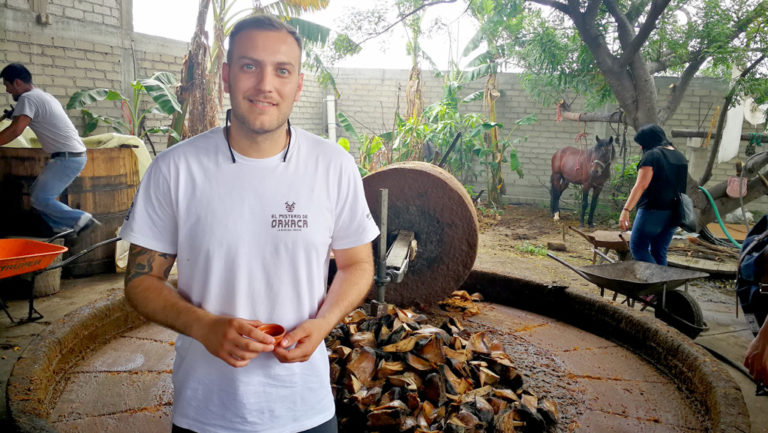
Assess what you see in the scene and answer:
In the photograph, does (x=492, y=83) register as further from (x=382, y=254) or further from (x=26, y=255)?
(x=26, y=255)

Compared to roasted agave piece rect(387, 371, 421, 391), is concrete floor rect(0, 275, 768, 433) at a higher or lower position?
lower

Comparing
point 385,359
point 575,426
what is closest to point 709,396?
point 575,426

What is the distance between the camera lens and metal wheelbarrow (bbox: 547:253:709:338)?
3.63 metres

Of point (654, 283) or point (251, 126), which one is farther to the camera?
point (654, 283)

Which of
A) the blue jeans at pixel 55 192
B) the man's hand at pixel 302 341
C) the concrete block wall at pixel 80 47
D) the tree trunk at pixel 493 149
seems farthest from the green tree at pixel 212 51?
the man's hand at pixel 302 341

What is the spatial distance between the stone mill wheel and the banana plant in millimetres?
4642

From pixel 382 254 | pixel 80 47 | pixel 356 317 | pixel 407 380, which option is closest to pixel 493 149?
pixel 80 47

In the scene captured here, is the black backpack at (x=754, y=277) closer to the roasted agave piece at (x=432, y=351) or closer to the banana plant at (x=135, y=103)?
the roasted agave piece at (x=432, y=351)

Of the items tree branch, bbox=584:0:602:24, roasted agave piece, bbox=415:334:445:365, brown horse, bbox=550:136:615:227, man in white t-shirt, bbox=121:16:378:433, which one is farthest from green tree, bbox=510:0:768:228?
man in white t-shirt, bbox=121:16:378:433

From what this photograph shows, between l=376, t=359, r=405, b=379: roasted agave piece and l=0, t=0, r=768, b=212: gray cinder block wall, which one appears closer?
l=376, t=359, r=405, b=379: roasted agave piece

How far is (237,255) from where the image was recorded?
139 centimetres

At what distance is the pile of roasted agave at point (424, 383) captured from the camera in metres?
2.26

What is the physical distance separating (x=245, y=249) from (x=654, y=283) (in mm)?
3134

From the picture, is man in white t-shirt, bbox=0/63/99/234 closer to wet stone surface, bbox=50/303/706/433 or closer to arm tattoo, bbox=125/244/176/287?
wet stone surface, bbox=50/303/706/433
